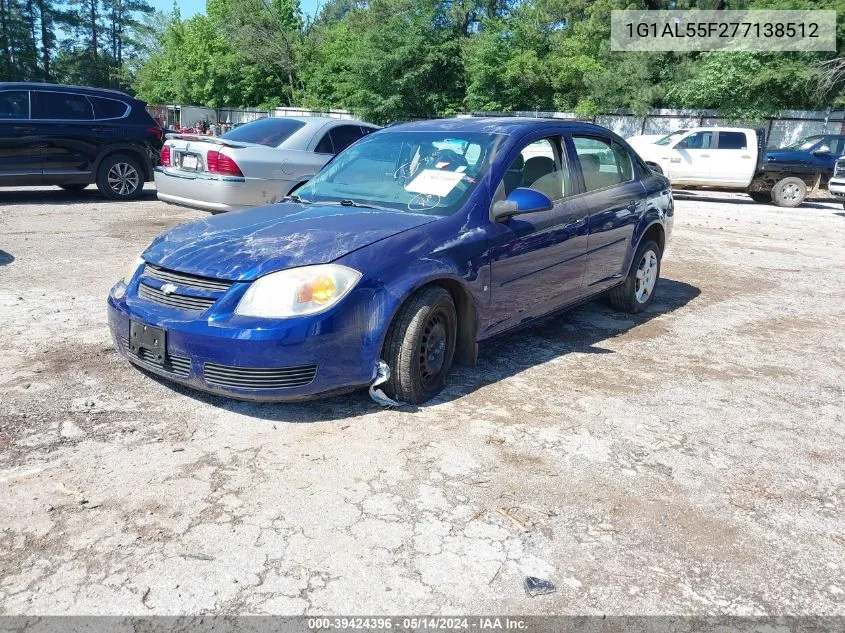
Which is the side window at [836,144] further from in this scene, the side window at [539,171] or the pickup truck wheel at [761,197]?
the side window at [539,171]

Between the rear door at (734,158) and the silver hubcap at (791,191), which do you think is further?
the rear door at (734,158)

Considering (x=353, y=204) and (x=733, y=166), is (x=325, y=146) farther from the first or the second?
(x=733, y=166)

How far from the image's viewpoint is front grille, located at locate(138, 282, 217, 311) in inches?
142

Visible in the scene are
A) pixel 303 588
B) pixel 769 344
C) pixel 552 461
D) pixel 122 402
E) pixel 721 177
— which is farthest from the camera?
pixel 721 177

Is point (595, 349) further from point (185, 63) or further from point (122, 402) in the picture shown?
point (185, 63)

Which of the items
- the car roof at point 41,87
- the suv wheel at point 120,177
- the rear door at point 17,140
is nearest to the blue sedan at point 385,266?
the rear door at point 17,140

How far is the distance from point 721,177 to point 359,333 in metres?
16.3

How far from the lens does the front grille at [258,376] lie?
139 inches

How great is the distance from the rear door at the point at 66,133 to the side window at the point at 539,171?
343 inches

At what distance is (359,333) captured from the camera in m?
3.65

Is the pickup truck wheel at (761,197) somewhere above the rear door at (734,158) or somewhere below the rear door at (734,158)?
below

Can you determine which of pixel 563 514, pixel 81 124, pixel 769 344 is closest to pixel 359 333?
pixel 563 514

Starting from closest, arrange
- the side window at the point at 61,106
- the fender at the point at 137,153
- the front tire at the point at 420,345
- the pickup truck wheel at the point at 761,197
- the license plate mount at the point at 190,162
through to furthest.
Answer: the front tire at the point at 420,345, the license plate mount at the point at 190,162, the side window at the point at 61,106, the fender at the point at 137,153, the pickup truck wheel at the point at 761,197

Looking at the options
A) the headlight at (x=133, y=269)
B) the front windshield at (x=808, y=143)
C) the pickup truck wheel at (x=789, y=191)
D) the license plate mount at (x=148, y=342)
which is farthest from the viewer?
the front windshield at (x=808, y=143)
